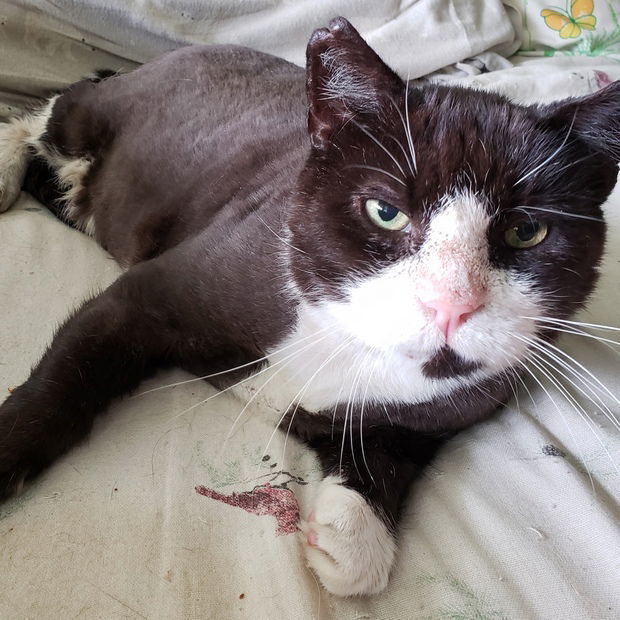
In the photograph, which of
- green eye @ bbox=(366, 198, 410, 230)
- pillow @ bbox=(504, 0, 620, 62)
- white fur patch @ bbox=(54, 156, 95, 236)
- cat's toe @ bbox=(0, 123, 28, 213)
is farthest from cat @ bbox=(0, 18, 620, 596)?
pillow @ bbox=(504, 0, 620, 62)

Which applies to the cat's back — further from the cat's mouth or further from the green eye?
the cat's mouth

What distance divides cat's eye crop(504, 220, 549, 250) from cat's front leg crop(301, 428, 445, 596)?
431 mm

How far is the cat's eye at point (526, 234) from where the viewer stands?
82 centimetres

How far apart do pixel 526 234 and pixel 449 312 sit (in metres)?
0.19

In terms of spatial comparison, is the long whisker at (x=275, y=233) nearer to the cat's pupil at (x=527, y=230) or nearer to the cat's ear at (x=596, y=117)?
the cat's pupil at (x=527, y=230)

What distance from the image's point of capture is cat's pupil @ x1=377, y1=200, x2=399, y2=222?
829 mm

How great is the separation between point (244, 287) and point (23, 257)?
0.60 metres

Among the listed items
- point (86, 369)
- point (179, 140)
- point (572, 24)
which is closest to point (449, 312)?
point (86, 369)

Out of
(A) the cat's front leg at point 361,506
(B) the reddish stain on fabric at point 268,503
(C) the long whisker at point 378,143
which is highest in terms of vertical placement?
(C) the long whisker at point 378,143

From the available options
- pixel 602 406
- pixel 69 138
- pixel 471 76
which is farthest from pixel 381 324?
pixel 471 76

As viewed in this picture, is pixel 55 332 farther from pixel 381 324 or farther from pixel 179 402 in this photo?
pixel 381 324

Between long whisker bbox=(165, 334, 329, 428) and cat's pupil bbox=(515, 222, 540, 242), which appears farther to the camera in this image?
long whisker bbox=(165, 334, 329, 428)

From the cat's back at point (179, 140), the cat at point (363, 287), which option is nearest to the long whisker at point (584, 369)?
the cat at point (363, 287)

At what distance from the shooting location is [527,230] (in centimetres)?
83
